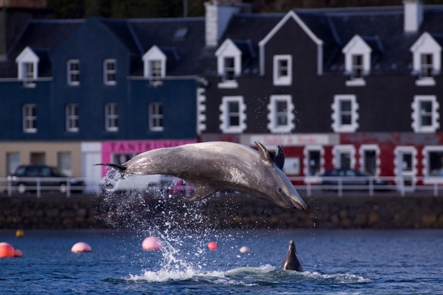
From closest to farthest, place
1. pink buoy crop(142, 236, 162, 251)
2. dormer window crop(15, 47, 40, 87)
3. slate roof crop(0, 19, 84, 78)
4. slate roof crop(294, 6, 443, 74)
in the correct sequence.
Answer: pink buoy crop(142, 236, 162, 251) → slate roof crop(294, 6, 443, 74) → dormer window crop(15, 47, 40, 87) → slate roof crop(0, 19, 84, 78)

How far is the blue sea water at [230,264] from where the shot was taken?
37188 mm

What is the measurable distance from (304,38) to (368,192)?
11.3m

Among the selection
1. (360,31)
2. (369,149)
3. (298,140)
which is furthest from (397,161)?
(360,31)

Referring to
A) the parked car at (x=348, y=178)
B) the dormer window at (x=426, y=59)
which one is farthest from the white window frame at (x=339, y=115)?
the parked car at (x=348, y=178)

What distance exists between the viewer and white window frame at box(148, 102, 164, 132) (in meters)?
75.3

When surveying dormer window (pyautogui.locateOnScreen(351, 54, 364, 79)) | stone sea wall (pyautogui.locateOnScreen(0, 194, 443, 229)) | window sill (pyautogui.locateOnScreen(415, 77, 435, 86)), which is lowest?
stone sea wall (pyautogui.locateOnScreen(0, 194, 443, 229))

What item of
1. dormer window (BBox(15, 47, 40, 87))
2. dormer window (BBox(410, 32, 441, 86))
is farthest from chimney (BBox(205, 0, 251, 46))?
dormer window (BBox(410, 32, 441, 86))

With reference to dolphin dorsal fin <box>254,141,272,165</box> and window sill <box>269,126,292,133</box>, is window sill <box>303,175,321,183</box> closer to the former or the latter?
window sill <box>269,126,292,133</box>

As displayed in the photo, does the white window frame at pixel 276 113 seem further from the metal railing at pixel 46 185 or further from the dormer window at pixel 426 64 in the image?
the metal railing at pixel 46 185

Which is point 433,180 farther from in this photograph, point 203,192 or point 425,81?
point 203,192

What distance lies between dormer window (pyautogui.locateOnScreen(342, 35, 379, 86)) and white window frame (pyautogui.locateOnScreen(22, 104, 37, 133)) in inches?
786

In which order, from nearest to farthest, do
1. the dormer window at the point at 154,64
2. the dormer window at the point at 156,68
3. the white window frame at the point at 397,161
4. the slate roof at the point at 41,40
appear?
the white window frame at the point at 397,161 → the dormer window at the point at 154,64 → the dormer window at the point at 156,68 → the slate roof at the point at 41,40

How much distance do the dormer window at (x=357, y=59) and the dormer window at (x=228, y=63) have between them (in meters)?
6.25

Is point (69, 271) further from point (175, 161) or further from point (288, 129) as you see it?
point (288, 129)
